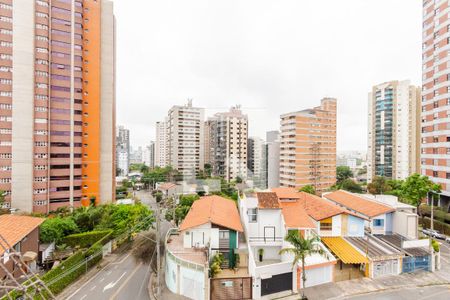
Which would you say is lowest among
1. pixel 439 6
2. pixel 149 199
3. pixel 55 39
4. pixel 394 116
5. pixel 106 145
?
pixel 149 199

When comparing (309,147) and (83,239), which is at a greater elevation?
(309,147)

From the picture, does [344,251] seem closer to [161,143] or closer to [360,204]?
[360,204]

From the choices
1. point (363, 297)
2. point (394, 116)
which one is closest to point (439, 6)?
point (394, 116)

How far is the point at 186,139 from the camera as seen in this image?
91250 mm

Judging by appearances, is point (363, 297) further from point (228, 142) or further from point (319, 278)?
point (228, 142)

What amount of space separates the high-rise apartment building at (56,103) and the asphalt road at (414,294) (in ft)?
151

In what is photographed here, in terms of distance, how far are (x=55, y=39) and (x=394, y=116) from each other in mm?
95558

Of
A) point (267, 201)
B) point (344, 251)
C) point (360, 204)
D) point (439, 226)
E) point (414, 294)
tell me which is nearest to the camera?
point (414, 294)

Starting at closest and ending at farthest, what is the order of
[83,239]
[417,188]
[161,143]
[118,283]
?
[118,283]
[83,239]
[417,188]
[161,143]

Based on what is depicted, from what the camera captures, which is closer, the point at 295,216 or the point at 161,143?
the point at 295,216

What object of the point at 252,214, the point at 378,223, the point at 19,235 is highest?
the point at 252,214

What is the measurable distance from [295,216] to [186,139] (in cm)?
6958

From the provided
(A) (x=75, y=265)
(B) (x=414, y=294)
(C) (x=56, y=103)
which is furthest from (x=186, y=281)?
(C) (x=56, y=103)

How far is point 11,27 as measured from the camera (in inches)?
1567
